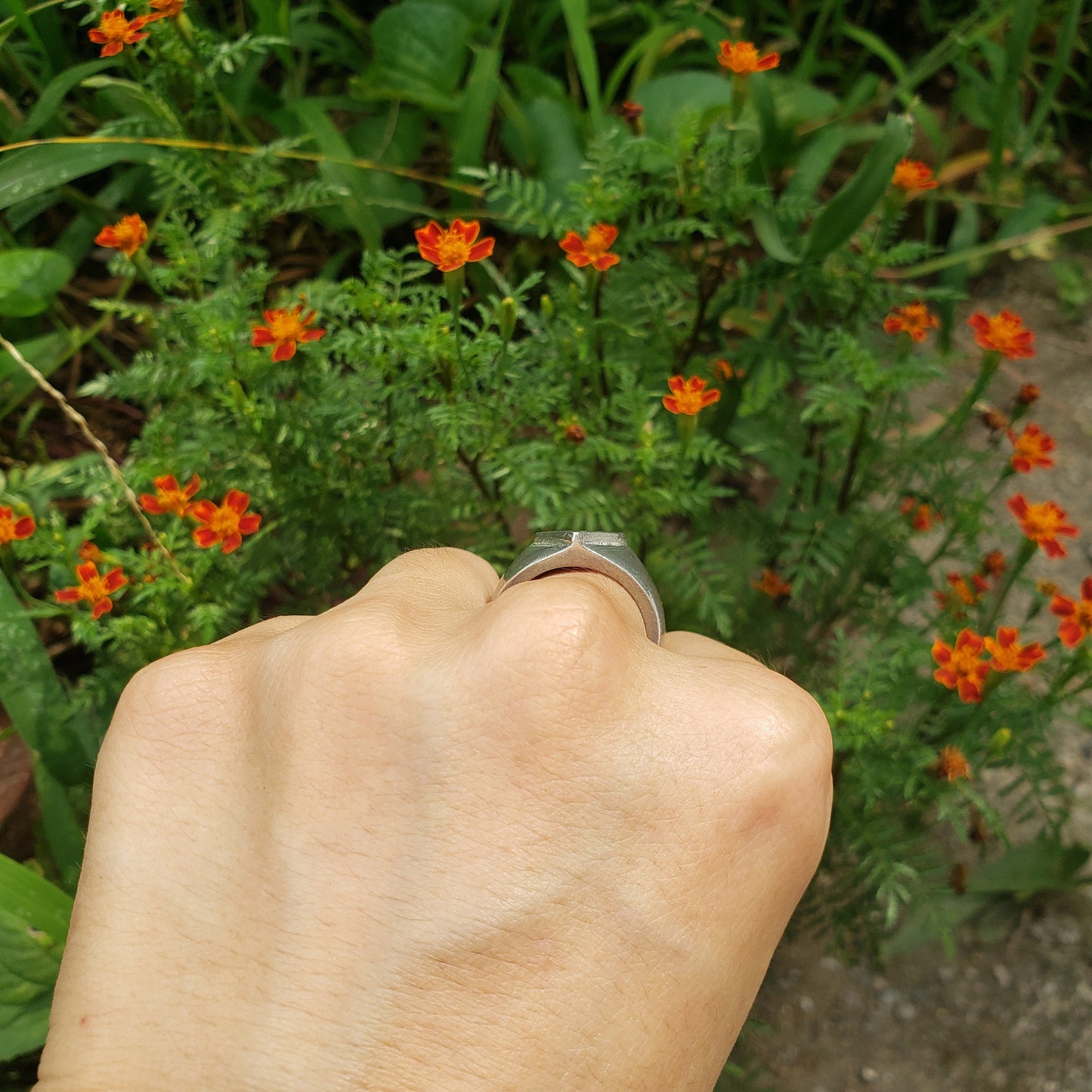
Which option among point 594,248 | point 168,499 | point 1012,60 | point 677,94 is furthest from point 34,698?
point 1012,60

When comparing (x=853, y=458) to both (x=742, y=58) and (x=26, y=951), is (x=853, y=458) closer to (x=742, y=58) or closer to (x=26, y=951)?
(x=742, y=58)

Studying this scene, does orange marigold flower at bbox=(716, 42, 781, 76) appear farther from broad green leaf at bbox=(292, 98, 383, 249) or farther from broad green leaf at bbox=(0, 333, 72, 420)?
broad green leaf at bbox=(0, 333, 72, 420)

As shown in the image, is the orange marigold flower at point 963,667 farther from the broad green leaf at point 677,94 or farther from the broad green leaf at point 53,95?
→ the broad green leaf at point 53,95

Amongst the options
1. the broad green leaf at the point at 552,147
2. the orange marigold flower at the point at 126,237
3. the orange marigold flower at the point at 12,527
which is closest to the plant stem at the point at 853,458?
the broad green leaf at the point at 552,147

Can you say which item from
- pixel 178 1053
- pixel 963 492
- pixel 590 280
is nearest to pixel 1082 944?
pixel 963 492

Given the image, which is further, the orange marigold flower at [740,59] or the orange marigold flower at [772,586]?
the orange marigold flower at [772,586]

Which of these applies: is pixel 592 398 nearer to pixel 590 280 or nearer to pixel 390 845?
pixel 590 280
